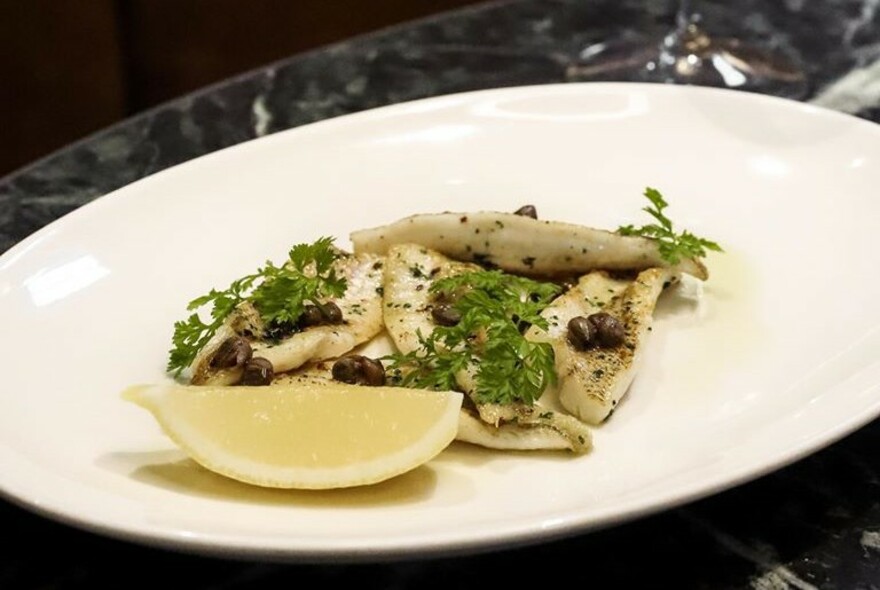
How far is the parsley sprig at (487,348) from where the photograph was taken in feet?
4.49

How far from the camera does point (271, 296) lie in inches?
61.4

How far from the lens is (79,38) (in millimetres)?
3389

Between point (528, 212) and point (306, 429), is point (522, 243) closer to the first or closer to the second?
point (528, 212)

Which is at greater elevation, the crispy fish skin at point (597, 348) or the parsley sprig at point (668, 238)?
the parsley sprig at point (668, 238)

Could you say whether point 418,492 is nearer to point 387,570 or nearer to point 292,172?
point 387,570

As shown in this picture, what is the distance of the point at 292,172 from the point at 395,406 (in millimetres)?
762

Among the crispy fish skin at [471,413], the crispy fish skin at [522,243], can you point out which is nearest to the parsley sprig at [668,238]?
the crispy fish skin at [522,243]

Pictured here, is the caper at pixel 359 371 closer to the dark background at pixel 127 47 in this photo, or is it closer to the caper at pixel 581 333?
the caper at pixel 581 333

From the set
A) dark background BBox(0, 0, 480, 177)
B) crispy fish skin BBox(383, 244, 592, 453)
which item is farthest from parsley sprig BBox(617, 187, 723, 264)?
dark background BBox(0, 0, 480, 177)

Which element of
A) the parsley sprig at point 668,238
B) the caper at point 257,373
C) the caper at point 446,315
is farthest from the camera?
the parsley sprig at point 668,238

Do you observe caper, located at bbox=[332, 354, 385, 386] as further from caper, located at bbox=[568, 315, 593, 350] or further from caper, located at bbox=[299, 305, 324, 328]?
caper, located at bbox=[568, 315, 593, 350]

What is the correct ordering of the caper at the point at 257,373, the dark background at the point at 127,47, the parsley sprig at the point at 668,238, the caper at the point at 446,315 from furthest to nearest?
the dark background at the point at 127,47
the parsley sprig at the point at 668,238
the caper at the point at 446,315
the caper at the point at 257,373

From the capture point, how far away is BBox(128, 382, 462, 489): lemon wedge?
3.91 feet

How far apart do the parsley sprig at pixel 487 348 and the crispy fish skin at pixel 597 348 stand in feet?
0.09
